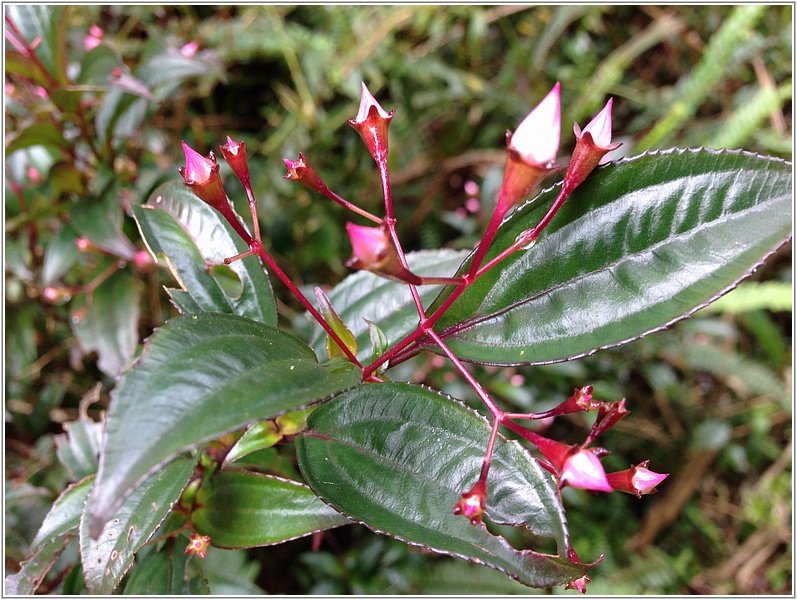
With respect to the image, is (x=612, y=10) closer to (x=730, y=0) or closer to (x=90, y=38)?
(x=730, y=0)

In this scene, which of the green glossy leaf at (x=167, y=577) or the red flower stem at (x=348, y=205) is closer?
the red flower stem at (x=348, y=205)

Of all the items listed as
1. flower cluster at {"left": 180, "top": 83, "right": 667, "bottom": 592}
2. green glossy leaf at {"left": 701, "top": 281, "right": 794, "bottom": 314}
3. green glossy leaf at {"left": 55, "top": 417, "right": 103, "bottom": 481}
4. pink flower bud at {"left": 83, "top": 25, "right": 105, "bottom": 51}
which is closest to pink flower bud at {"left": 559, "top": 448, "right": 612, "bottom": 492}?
flower cluster at {"left": 180, "top": 83, "right": 667, "bottom": 592}

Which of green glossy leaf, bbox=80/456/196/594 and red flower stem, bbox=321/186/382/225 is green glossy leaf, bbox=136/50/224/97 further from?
green glossy leaf, bbox=80/456/196/594

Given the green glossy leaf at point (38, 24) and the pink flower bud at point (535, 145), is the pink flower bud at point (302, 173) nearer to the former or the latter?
the pink flower bud at point (535, 145)

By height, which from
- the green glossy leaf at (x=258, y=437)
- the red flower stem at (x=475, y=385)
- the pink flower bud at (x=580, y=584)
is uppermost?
the red flower stem at (x=475, y=385)

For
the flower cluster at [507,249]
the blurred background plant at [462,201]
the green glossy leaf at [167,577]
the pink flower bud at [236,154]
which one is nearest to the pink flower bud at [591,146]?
the flower cluster at [507,249]

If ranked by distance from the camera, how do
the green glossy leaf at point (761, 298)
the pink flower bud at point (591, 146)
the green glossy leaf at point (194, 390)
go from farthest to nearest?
the green glossy leaf at point (761, 298) < the pink flower bud at point (591, 146) < the green glossy leaf at point (194, 390)
